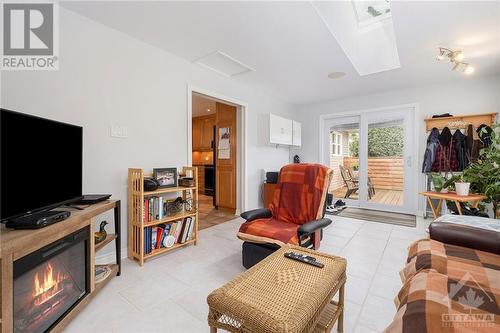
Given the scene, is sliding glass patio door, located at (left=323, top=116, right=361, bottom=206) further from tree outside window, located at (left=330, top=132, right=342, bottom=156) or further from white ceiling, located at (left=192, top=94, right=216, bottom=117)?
white ceiling, located at (left=192, top=94, right=216, bottom=117)

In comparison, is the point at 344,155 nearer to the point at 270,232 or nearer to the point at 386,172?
the point at 386,172

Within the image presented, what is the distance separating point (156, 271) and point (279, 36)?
8.99 feet

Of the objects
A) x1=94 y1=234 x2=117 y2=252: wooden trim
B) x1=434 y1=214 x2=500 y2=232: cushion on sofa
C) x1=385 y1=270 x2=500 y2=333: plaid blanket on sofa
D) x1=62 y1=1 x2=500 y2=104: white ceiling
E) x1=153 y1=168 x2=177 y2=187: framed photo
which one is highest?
x1=62 y1=1 x2=500 y2=104: white ceiling

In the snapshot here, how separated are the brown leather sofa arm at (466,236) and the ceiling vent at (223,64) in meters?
2.80

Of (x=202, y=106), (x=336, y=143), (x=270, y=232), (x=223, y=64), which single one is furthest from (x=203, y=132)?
(x=270, y=232)

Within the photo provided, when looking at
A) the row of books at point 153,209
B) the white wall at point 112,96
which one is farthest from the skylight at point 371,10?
the row of books at point 153,209

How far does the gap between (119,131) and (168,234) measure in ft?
4.02

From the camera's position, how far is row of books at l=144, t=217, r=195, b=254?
2271 mm

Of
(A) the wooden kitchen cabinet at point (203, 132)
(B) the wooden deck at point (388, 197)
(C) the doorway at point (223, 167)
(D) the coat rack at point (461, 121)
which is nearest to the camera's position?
(D) the coat rack at point (461, 121)

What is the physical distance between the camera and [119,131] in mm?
2328

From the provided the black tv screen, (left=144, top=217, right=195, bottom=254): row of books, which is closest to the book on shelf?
(left=144, top=217, right=195, bottom=254): row of books

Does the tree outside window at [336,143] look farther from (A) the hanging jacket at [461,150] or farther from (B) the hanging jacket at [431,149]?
(A) the hanging jacket at [461,150]

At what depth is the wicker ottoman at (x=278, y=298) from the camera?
0.88m

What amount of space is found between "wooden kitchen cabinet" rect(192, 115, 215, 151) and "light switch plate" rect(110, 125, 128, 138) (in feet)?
12.9
